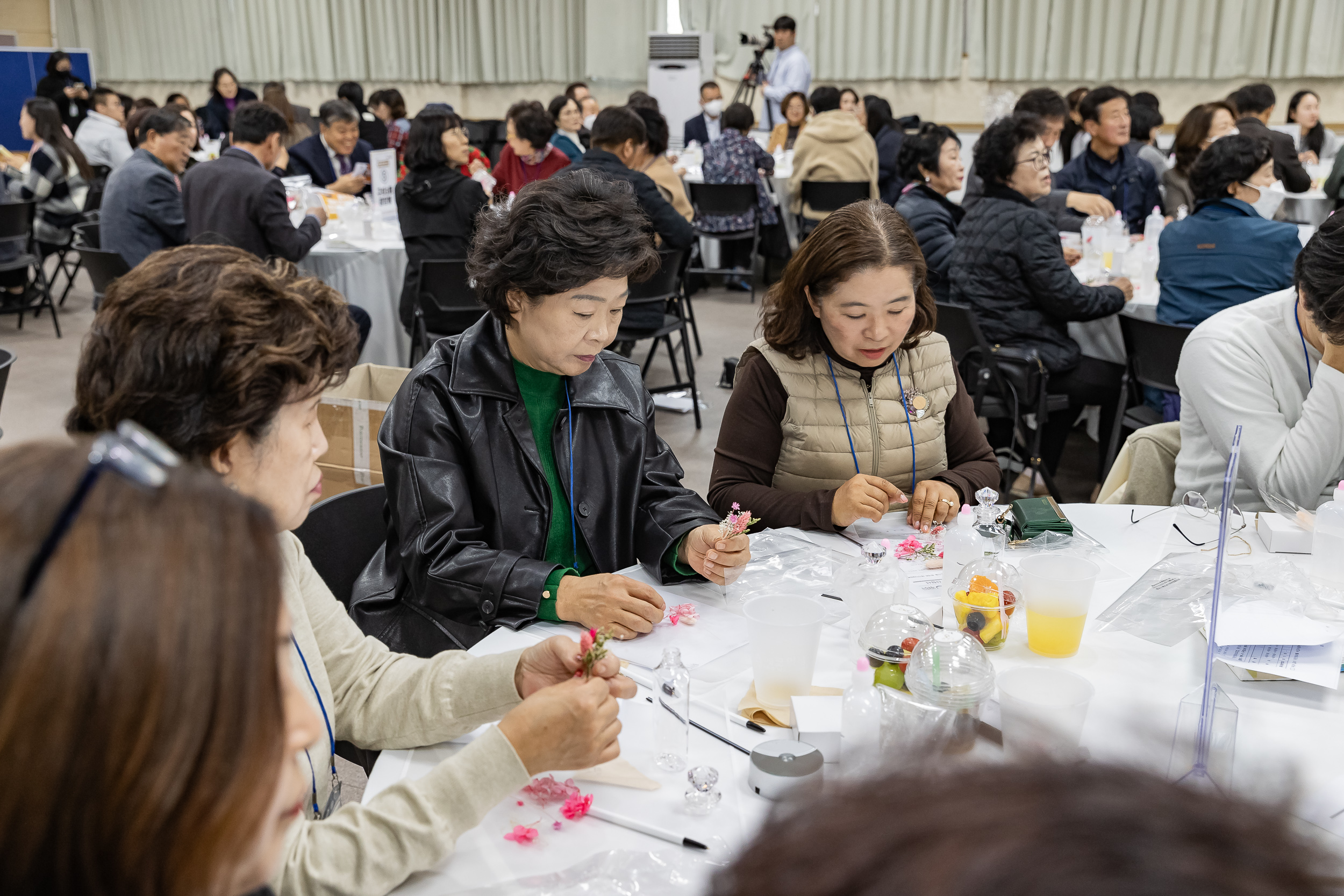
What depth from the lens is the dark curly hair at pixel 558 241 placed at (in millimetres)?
1870

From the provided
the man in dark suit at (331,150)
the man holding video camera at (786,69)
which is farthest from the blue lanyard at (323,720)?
the man holding video camera at (786,69)

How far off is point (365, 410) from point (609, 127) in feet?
9.57

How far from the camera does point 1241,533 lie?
6.24 feet

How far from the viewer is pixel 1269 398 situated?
7.23ft

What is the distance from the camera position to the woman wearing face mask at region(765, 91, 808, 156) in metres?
9.69

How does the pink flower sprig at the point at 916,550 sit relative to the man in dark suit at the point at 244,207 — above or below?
below

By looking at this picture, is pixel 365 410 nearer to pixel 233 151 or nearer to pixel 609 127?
pixel 233 151

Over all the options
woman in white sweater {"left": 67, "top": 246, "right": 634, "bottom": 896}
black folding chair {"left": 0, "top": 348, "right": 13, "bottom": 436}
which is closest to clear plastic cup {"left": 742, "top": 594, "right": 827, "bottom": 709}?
woman in white sweater {"left": 67, "top": 246, "right": 634, "bottom": 896}

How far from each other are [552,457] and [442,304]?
2.71 meters

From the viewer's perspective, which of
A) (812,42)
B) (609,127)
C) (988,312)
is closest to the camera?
(988,312)

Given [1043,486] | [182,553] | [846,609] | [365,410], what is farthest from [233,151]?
[182,553]

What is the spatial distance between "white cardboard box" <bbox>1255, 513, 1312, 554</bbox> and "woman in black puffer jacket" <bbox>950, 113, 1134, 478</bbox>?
1931 mm

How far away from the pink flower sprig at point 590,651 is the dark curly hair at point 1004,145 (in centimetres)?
314

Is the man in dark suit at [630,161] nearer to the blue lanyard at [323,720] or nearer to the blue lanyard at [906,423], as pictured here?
the blue lanyard at [906,423]
